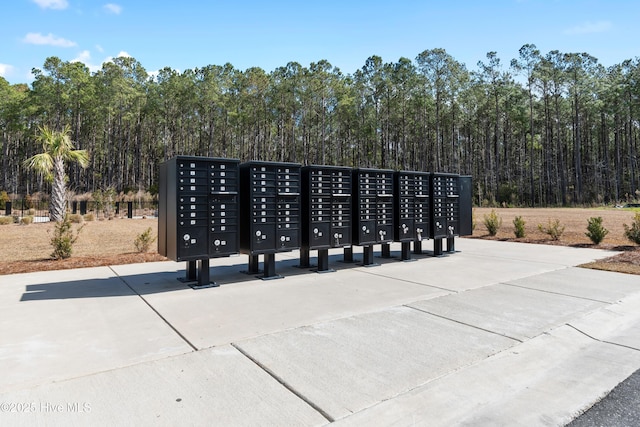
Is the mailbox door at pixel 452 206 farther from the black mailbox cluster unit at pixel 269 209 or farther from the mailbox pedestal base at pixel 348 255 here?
the black mailbox cluster unit at pixel 269 209

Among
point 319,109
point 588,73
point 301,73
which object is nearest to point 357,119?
point 319,109

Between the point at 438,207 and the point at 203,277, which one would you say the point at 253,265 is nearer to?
the point at 203,277

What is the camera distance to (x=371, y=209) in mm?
7777

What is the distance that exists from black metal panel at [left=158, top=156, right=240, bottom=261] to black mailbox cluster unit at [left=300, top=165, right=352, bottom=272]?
1.45 metres

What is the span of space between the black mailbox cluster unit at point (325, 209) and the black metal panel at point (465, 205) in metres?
3.87

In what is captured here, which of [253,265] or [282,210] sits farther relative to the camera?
[253,265]

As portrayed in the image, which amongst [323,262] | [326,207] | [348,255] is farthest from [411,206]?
[323,262]

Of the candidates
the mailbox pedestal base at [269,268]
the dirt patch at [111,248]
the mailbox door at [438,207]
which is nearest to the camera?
the mailbox pedestal base at [269,268]

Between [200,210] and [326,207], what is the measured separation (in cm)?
244

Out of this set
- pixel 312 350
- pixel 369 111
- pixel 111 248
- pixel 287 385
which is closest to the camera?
pixel 287 385

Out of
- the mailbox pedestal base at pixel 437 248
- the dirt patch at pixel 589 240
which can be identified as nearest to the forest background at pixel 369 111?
the dirt patch at pixel 589 240

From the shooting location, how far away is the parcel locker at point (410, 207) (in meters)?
8.29

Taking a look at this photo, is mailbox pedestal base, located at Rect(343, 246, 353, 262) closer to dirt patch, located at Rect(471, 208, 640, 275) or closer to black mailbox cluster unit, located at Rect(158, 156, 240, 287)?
black mailbox cluster unit, located at Rect(158, 156, 240, 287)

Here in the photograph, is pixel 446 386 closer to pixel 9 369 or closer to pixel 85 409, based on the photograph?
pixel 85 409
